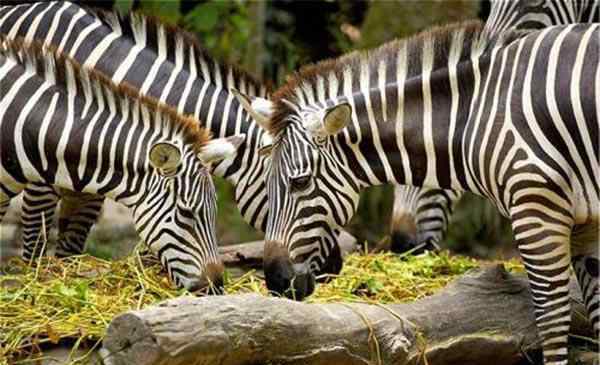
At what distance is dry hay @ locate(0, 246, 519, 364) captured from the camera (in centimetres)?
561

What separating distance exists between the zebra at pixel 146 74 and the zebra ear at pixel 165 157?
1079mm

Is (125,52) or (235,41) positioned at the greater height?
(235,41)

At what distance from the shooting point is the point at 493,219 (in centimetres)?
1410

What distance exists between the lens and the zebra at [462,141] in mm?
5918

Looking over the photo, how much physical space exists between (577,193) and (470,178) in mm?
662

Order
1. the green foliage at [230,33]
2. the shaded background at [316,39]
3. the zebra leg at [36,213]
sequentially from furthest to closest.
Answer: the green foliage at [230,33], the shaded background at [316,39], the zebra leg at [36,213]

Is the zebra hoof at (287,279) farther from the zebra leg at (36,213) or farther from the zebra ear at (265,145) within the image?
the zebra leg at (36,213)

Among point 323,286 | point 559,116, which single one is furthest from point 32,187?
point 559,116

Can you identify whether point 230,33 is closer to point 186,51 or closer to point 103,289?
point 186,51

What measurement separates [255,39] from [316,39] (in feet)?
5.00

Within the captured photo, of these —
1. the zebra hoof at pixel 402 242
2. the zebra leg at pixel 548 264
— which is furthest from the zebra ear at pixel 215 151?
the zebra hoof at pixel 402 242

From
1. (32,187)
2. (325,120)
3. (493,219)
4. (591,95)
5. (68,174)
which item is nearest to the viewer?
(591,95)

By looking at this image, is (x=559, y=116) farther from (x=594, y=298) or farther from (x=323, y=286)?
(x=323, y=286)

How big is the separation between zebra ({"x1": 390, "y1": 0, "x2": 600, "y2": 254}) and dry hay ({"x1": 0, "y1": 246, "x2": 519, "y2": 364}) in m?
0.30
